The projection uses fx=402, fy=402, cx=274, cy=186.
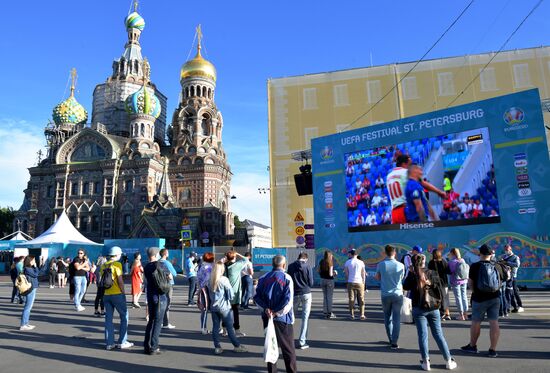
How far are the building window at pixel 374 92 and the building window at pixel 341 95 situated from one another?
67.1 inches

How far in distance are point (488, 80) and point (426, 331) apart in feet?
91.4

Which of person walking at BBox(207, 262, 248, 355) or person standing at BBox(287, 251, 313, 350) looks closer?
person walking at BBox(207, 262, 248, 355)

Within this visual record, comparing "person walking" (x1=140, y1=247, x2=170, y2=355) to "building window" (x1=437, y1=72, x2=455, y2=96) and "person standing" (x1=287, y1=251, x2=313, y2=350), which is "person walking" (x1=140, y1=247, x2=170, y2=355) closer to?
"person standing" (x1=287, y1=251, x2=313, y2=350)

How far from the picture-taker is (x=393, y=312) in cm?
708

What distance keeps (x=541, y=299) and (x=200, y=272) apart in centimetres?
1117

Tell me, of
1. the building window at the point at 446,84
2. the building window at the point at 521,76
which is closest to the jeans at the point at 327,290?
the building window at the point at 446,84

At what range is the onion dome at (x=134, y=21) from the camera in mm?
61469

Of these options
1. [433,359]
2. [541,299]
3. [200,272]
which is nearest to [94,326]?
[200,272]

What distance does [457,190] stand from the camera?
55.4 ft

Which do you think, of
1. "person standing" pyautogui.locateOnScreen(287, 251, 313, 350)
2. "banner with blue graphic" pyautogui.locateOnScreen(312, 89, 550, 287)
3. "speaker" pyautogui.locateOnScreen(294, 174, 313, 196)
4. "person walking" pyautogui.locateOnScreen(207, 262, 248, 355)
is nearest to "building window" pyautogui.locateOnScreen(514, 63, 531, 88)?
"banner with blue graphic" pyautogui.locateOnScreen(312, 89, 550, 287)

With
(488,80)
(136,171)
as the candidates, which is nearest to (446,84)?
(488,80)

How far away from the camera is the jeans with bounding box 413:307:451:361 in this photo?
18.3 feet

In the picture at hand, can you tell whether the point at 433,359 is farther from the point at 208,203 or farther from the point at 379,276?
the point at 208,203

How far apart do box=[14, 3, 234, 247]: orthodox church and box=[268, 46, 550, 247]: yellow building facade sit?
1482 cm
